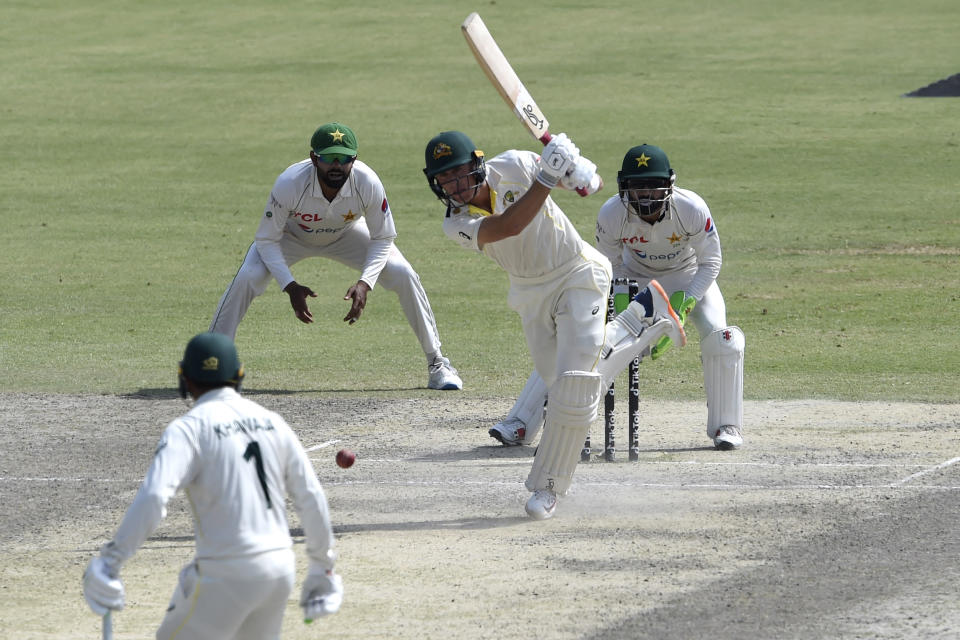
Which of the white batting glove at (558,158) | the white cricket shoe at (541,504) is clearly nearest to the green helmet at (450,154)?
the white batting glove at (558,158)

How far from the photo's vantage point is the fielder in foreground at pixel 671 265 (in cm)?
998

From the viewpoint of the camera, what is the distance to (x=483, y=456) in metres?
9.99

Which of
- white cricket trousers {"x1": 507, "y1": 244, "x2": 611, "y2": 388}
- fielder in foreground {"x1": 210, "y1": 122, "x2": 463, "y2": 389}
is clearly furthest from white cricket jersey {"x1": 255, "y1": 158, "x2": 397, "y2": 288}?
white cricket trousers {"x1": 507, "y1": 244, "x2": 611, "y2": 388}

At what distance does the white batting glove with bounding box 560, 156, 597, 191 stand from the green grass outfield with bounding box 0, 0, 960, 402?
4852 mm

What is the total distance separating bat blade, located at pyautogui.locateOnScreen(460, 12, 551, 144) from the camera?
8320mm

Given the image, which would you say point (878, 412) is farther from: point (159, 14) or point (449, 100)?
point (159, 14)

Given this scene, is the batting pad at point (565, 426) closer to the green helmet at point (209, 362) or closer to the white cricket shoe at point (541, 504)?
the white cricket shoe at point (541, 504)

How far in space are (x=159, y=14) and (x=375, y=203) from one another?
30734mm

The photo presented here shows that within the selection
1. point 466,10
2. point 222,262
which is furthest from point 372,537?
point 466,10

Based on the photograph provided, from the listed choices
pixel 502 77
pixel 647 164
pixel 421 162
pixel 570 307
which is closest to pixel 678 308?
pixel 647 164

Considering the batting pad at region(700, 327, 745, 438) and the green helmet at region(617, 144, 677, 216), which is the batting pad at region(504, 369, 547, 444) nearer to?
the batting pad at region(700, 327, 745, 438)

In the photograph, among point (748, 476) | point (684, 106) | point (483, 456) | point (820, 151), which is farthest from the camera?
point (684, 106)

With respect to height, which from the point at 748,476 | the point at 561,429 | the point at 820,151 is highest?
the point at 561,429

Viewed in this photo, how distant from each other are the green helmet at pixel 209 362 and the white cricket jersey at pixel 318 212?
686 centimetres
